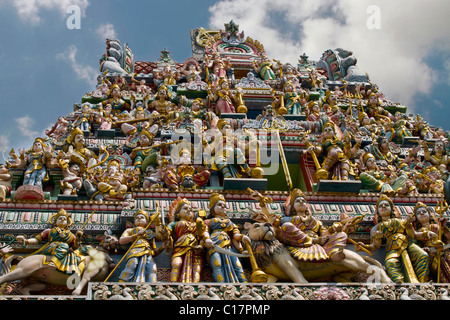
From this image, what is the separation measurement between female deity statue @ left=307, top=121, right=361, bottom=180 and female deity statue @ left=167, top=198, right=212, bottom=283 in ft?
12.8

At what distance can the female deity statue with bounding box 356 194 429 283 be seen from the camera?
12468 millimetres

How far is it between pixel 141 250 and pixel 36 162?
4.62m

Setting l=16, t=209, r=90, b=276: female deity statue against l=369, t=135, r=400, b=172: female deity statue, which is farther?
l=369, t=135, r=400, b=172: female deity statue

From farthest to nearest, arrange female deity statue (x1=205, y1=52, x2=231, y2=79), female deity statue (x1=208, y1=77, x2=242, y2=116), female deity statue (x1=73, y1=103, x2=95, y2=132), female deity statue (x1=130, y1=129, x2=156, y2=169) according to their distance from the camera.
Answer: female deity statue (x1=205, y1=52, x2=231, y2=79) → female deity statue (x1=208, y1=77, x2=242, y2=116) → female deity statue (x1=73, y1=103, x2=95, y2=132) → female deity statue (x1=130, y1=129, x2=156, y2=169)

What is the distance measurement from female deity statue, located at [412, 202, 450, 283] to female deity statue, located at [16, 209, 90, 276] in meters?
6.10

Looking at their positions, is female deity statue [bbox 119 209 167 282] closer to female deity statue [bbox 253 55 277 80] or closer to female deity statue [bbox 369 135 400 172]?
female deity statue [bbox 369 135 400 172]

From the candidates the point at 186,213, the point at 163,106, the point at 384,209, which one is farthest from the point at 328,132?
the point at 186,213

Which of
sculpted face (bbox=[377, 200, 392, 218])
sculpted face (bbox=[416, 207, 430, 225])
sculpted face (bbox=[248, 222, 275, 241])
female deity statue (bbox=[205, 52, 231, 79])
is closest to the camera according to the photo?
sculpted face (bbox=[248, 222, 275, 241])

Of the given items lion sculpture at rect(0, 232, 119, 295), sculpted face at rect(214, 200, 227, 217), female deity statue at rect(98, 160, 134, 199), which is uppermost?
female deity statue at rect(98, 160, 134, 199)

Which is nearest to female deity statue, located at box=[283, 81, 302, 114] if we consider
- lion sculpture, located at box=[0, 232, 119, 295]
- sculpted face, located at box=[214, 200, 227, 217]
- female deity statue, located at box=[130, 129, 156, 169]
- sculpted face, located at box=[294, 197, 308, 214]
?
Result: female deity statue, located at box=[130, 129, 156, 169]

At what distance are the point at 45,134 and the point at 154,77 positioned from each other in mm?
4316

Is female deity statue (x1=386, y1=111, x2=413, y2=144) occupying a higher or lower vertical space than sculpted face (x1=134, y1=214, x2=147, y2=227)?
higher

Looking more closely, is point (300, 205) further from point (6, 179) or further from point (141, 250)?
point (6, 179)
